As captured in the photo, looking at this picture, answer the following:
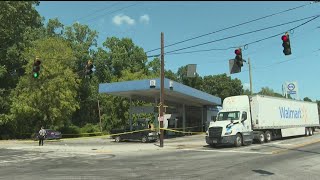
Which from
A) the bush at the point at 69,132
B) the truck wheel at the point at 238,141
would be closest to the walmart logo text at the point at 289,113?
the truck wheel at the point at 238,141

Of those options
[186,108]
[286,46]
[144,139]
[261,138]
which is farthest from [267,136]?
[186,108]

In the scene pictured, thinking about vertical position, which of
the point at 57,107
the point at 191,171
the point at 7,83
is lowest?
the point at 191,171

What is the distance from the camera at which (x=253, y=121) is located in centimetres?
3095

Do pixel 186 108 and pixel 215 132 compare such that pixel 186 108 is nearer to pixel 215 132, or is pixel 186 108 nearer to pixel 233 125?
pixel 233 125

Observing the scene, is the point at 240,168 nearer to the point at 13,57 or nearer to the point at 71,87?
the point at 71,87

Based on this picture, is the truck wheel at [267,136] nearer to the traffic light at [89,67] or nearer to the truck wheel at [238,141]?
the truck wheel at [238,141]

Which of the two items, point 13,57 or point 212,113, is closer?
point 13,57

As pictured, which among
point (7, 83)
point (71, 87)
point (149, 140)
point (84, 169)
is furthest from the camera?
point (7, 83)

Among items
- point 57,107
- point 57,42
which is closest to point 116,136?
Result: point 57,107

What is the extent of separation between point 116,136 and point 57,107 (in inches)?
547

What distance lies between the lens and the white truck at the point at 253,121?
2828 centimetres

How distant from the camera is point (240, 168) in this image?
1636 cm

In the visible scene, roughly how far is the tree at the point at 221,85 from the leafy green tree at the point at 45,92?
5158 centimetres

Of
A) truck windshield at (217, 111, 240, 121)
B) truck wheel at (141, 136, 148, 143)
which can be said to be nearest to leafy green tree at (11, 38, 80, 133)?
truck wheel at (141, 136, 148, 143)
